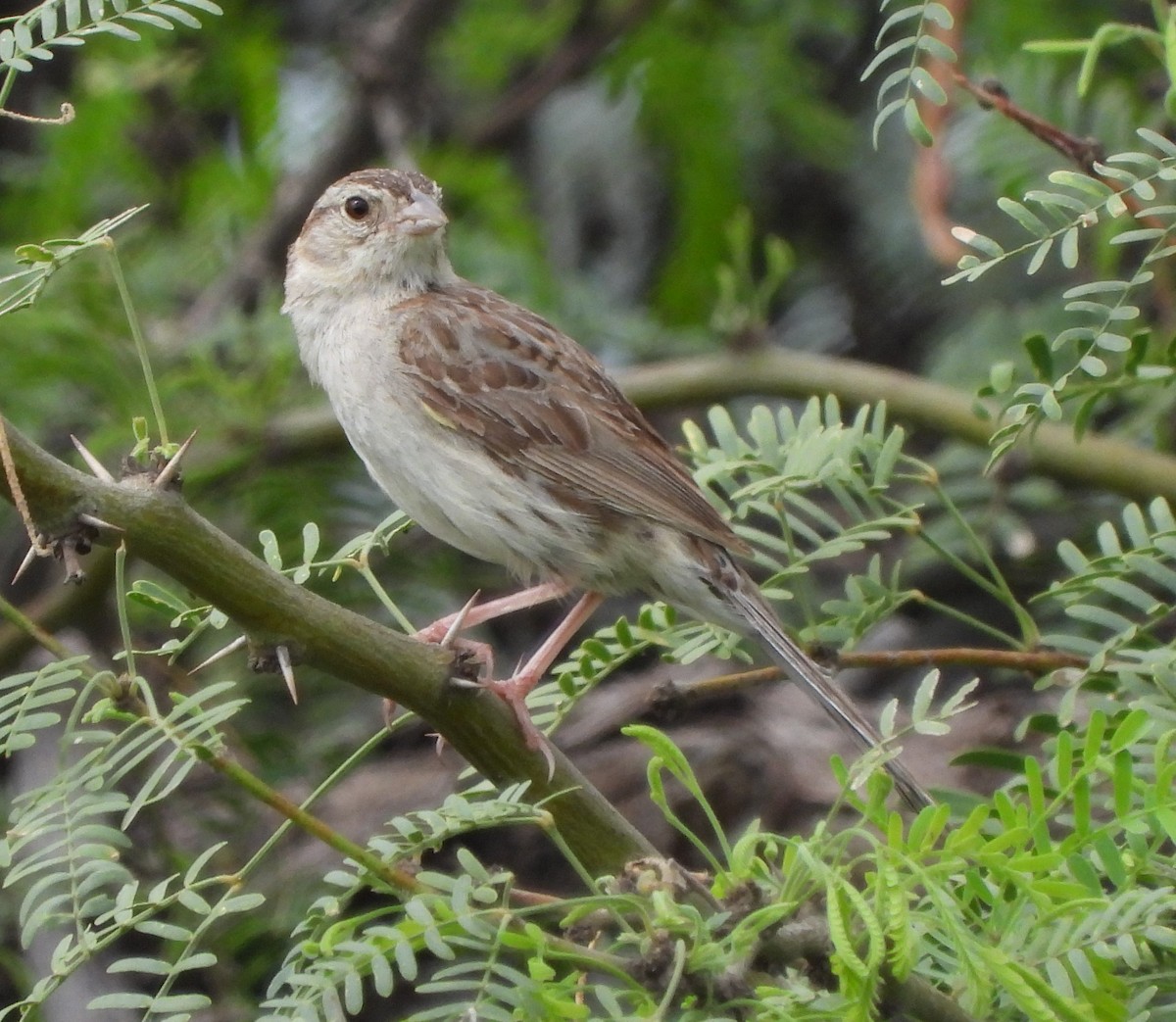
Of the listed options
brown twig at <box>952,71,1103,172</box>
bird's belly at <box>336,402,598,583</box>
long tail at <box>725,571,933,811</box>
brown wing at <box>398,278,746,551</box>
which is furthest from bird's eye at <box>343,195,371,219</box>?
brown twig at <box>952,71,1103,172</box>

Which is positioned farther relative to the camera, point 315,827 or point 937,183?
point 937,183

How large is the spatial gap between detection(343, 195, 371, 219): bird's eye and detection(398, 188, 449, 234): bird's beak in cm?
13

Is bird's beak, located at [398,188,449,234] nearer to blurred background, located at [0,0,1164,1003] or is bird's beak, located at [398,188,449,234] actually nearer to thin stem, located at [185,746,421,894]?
blurred background, located at [0,0,1164,1003]

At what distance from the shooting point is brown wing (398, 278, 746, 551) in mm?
3857

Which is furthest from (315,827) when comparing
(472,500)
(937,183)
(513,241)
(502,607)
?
(513,241)

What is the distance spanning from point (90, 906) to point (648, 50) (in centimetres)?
410

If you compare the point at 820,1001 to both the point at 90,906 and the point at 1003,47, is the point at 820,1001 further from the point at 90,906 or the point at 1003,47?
the point at 1003,47

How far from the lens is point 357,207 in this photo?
4.47m

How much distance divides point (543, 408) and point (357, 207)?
2.75 ft

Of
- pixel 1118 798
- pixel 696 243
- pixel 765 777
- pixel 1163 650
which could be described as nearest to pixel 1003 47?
pixel 696 243

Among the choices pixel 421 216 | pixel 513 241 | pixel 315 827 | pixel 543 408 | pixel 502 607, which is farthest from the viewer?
pixel 513 241

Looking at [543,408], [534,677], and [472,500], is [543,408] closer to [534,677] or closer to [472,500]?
[472,500]

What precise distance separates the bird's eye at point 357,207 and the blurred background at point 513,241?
1.45 feet

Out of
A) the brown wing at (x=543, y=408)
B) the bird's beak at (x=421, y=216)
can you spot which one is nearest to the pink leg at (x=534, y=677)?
the brown wing at (x=543, y=408)
